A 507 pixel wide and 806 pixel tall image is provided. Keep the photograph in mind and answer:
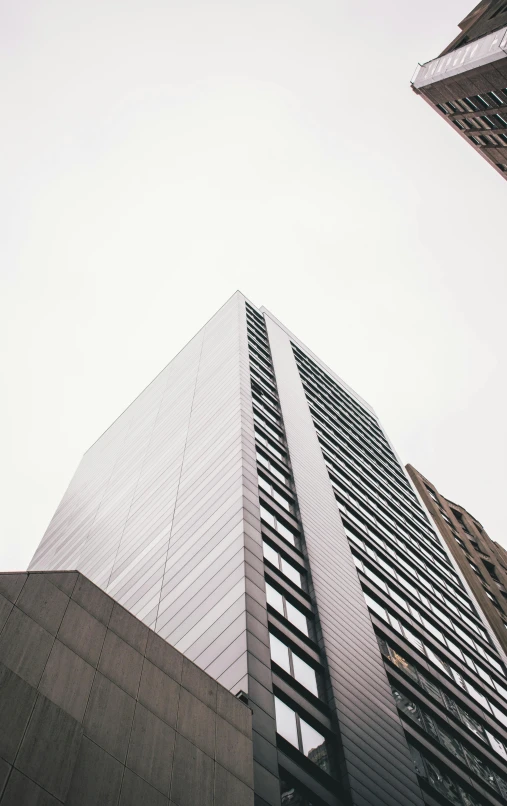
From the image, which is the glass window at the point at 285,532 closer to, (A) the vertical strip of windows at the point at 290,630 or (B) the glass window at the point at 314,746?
(A) the vertical strip of windows at the point at 290,630

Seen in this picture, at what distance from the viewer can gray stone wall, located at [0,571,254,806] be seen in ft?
32.3

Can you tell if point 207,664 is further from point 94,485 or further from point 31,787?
point 94,485

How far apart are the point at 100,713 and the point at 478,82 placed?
1900 inches

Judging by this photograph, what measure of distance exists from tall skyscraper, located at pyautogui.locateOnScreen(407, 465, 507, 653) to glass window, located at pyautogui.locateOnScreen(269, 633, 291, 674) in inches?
1253

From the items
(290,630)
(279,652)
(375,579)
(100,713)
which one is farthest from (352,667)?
(100,713)

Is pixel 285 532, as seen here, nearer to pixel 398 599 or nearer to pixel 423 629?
pixel 398 599

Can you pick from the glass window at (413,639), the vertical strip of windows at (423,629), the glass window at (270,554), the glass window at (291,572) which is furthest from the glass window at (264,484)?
the glass window at (413,639)

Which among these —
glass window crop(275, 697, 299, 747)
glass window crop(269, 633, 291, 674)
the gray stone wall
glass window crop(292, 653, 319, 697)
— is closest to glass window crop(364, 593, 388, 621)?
glass window crop(292, 653, 319, 697)

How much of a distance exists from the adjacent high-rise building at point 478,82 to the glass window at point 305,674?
39390 millimetres

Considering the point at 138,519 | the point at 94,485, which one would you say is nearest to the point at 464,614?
the point at 138,519

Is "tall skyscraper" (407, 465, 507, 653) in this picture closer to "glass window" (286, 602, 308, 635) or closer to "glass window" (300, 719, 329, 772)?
"glass window" (286, 602, 308, 635)

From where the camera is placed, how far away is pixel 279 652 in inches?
773

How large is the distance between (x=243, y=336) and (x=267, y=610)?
116ft

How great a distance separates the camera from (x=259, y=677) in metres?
17.3
